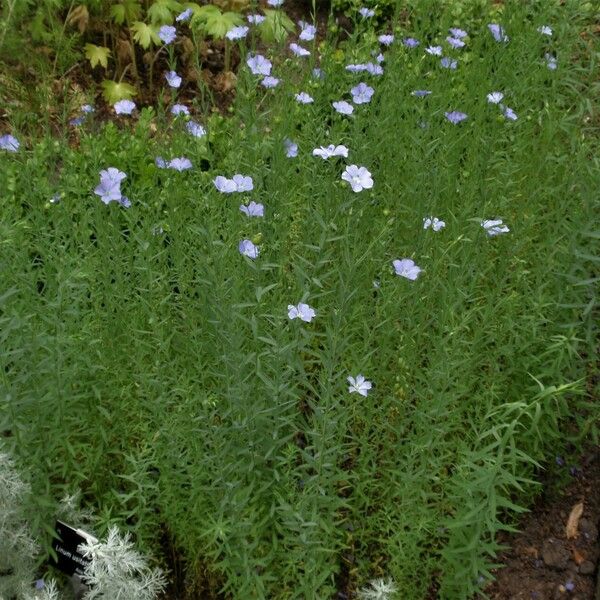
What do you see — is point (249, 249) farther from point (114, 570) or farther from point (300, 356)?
Answer: point (114, 570)

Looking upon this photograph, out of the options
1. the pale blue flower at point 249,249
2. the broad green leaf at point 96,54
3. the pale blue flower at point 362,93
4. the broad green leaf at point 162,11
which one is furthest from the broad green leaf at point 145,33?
the pale blue flower at point 249,249

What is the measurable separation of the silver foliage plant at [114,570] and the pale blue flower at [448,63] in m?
2.45

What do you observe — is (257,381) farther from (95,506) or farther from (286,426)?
(95,506)

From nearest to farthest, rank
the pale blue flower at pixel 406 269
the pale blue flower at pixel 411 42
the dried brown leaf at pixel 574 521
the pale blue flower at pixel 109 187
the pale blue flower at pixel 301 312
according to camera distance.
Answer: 1. the pale blue flower at pixel 301 312
2. the pale blue flower at pixel 406 269
3. the pale blue flower at pixel 109 187
4. the dried brown leaf at pixel 574 521
5. the pale blue flower at pixel 411 42

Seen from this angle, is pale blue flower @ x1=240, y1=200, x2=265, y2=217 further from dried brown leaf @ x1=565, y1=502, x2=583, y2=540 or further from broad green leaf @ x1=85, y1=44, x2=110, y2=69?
broad green leaf @ x1=85, y1=44, x2=110, y2=69

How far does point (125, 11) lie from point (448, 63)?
2.18 meters

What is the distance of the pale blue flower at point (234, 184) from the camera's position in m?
2.93

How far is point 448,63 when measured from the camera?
395cm

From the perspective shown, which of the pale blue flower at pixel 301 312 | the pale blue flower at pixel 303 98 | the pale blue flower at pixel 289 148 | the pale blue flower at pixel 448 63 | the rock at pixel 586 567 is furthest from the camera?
the pale blue flower at pixel 448 63

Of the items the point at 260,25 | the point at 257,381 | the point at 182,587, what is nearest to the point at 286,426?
the point at 257,381

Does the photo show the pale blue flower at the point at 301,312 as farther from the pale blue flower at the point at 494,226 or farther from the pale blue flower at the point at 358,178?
the pale blue flower at the point at 494,226

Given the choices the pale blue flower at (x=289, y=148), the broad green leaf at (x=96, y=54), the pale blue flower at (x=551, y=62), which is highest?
the pale blue flower at (x=289, y=148)

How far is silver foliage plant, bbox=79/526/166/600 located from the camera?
8.16 ft

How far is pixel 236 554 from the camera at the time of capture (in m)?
2.56
